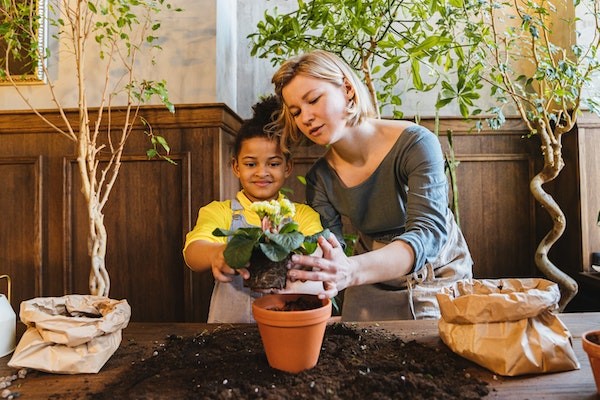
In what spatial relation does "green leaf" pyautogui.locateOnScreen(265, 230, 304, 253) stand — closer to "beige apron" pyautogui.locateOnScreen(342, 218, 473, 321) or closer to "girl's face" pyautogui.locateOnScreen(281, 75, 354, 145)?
"girl's face" pyautogui.locateOnScreen(281, 75, 354, 145)

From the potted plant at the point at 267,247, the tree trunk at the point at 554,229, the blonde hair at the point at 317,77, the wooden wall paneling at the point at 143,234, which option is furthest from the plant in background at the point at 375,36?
the potted plant at the point at 267,247

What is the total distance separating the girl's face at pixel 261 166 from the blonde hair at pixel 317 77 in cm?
5

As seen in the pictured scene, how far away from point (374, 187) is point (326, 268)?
0.60 m

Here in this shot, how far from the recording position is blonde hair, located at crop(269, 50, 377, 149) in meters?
1.19

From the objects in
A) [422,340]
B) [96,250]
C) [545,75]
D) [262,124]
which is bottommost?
[422,340]

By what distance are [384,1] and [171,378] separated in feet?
5.32

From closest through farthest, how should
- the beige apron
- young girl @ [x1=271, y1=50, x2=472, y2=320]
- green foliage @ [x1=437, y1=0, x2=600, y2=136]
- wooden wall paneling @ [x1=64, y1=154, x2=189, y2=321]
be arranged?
young girl @ [x1=271, y1=50, x2=472, y2=320] < the beige apron < green foliage @ [x1=437, y1=0, x2=600, y2=136] < wooden wall paneling @ [x1=64, y1=154, x2=189, y2=321]

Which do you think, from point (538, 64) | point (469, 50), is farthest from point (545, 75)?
point (469, 50)

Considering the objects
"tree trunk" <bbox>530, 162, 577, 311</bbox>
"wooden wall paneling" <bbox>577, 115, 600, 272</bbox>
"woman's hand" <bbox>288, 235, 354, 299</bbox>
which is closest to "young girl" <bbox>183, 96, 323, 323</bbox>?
"woman's hand" <bbox>288, 235, 354, 299</bbox>

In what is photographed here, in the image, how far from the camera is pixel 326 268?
32.4 inches

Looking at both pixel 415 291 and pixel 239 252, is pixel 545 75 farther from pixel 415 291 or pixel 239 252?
pixel 239 252

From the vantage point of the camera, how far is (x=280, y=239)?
729mm

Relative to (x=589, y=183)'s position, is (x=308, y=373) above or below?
below

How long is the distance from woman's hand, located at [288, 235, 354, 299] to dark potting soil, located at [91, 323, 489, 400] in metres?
0.14
